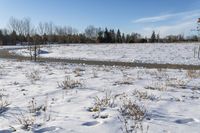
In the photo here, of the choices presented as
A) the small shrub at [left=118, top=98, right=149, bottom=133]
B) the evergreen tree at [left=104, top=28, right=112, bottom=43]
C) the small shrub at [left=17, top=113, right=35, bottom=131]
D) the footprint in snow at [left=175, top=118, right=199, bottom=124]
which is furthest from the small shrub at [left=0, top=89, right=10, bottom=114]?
the evergreen tree at [left=104, top=28, right=112, bottom=43]

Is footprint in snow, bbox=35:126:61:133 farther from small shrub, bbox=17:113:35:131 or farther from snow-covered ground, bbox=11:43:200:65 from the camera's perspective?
snow-covered ground, bbox=11:43:200:65

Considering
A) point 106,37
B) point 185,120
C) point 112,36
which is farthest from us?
point 112,36

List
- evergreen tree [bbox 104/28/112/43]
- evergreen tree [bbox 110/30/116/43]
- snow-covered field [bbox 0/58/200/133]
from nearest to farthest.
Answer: snow-covered field [bbox 0/58/200/133] → evergreen tree [bbox 104/28/112/43] → evergreen tree [bbox 110/30/116/43]

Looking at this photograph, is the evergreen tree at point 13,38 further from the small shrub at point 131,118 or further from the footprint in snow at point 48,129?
the footprint in snow at point 48,129

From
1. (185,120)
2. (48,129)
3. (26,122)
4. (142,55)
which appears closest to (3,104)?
→ (26,122)

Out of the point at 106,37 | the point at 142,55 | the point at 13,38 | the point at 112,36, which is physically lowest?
the point at 142,55

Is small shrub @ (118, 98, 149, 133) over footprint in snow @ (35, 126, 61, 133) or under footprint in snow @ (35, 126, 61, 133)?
over

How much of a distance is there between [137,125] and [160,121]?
0.59 metres

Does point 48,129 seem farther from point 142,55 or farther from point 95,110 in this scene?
point 142,55

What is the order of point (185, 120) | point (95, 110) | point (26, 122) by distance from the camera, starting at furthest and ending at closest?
point (95, 110)
point (185, 120)
point (26, 122)

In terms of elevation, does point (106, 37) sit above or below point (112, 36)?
below

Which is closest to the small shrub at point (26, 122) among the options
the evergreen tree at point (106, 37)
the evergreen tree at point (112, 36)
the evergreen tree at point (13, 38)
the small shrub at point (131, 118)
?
the small shrub at point (131, 118)

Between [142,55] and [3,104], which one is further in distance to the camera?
[142,55]

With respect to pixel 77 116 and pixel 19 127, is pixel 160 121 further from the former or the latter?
pixel 19 127
